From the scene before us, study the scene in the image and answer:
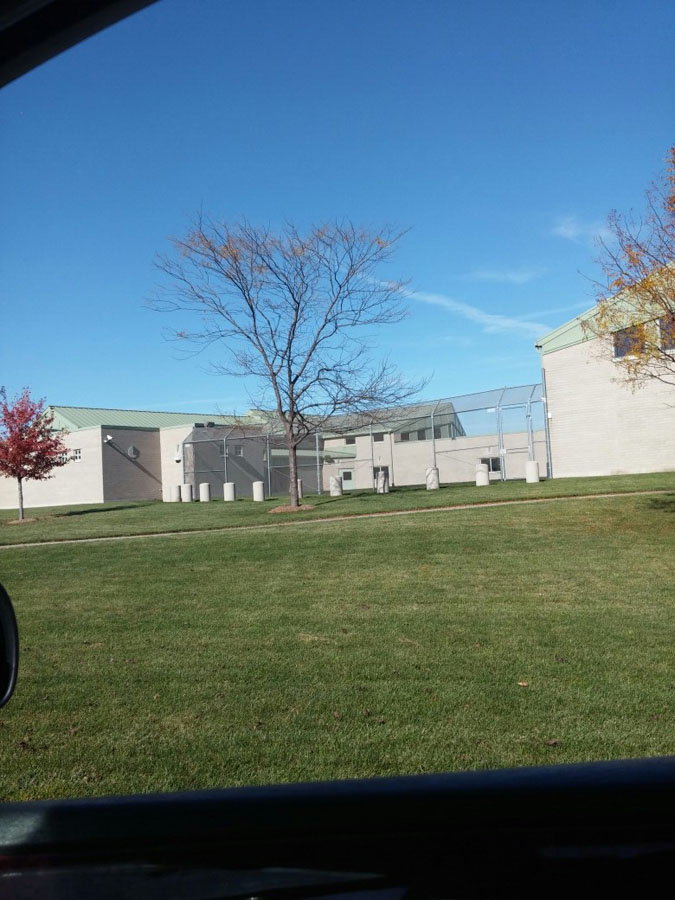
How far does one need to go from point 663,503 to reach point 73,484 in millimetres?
32012

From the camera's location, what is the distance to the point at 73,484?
41562 mm

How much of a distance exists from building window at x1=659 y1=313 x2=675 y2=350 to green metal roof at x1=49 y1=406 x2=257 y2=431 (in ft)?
95.4

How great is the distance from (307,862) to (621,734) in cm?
433

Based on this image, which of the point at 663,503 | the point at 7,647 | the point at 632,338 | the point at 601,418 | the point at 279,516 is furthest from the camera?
the point at 601,418

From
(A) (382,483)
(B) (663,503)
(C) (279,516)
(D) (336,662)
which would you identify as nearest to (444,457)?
(A) (382,483)

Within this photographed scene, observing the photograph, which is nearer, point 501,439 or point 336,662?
point 336,662

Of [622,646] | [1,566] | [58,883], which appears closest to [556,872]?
[58,883]

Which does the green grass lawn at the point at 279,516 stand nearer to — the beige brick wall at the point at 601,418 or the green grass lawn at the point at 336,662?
the beige brick wall at the point at 601,418

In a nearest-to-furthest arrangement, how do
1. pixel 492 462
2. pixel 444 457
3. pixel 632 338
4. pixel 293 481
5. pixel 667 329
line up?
pixel 667 329
pixel 632 338
pixel 293 481
pixel 492 462
pixel 444 457

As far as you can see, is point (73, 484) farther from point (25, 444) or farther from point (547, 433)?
point (547, 433)

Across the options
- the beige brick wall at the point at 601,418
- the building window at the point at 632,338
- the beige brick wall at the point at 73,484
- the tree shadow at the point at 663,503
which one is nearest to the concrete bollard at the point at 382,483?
the beige brick wall at the point at 601,418

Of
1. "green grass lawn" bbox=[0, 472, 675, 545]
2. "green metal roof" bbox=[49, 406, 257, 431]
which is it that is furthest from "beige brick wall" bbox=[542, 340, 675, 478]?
"green metal roof" bbox=[49, 406, 257, 431]

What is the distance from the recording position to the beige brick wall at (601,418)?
85.7 ft

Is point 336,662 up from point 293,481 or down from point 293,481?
down
